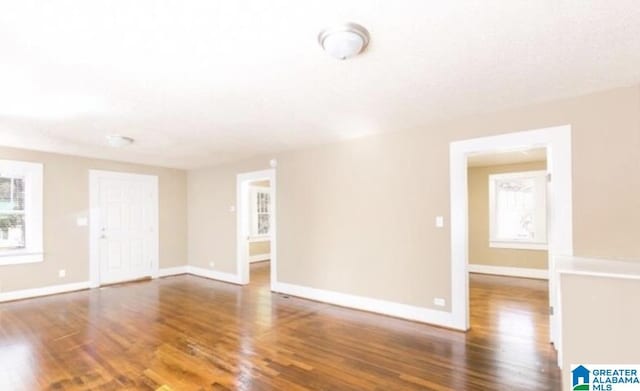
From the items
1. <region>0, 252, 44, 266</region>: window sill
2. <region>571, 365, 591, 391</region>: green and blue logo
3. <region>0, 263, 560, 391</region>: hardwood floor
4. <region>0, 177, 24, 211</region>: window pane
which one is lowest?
<region>0, 263, 560, 391</region>: hardwood floor

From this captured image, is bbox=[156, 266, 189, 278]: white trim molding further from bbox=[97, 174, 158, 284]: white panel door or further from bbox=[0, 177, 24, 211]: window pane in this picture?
bbox=[0, 177, 24, 211]: window pane

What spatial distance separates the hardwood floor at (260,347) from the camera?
250 cm

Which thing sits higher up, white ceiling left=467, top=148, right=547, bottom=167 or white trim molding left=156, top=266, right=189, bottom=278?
white ceiling left=467, top=148, right=547, bottom=167

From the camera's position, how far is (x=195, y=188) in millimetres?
7121

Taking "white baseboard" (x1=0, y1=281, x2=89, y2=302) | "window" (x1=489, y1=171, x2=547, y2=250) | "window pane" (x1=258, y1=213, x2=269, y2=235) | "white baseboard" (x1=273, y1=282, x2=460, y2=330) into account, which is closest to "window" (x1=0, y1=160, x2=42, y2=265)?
"white baseboard" (x1=0, y1=281, x2=89, y2=302)

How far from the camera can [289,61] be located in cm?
223

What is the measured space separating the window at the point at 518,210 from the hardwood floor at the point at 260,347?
2040 mm

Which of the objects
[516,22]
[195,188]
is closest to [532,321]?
[516,22]

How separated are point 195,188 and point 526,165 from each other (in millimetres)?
7077

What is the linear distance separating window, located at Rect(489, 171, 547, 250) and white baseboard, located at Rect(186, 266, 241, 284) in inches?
213

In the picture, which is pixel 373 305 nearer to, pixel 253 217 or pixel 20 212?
pixel 253 217

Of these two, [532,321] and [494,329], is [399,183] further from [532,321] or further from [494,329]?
[532,321]

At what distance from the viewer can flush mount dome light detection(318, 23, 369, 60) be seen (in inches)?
72.0

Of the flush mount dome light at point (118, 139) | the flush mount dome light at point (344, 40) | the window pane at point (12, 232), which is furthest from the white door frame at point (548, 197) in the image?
the window pane at point (12, 232)
